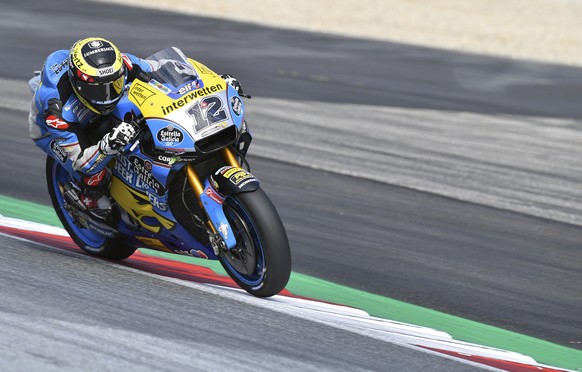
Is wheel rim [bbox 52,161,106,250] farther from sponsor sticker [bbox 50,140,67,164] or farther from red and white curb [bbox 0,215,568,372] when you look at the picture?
sponsor sticker [bbox 50,140,67,164]

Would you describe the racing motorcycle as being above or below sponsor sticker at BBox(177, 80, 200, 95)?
below

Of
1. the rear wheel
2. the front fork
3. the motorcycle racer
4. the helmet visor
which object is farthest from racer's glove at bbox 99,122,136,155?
the rear wheel

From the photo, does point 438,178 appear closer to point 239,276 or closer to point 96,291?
point 239,276

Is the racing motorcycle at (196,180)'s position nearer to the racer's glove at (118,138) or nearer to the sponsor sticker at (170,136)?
the sponsor sticker at (170,136)

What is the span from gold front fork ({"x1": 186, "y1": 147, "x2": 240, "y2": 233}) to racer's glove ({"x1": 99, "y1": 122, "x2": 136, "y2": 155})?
34cm

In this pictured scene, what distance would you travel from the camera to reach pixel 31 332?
13.4ft

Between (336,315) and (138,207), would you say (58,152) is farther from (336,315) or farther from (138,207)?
(336,315)

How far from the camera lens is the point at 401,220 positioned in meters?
9.23

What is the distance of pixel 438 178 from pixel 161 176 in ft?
19.8

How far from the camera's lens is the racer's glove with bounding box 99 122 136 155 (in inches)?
215

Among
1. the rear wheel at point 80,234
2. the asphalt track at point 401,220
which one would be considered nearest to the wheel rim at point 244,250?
the asphalt track at point 401,220

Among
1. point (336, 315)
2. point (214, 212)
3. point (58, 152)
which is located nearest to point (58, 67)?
point (58, 152)

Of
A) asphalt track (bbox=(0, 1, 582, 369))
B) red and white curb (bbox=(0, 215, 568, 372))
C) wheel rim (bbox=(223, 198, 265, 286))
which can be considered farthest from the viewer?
asphalt track (bbox=(0, 1, 582, 369))

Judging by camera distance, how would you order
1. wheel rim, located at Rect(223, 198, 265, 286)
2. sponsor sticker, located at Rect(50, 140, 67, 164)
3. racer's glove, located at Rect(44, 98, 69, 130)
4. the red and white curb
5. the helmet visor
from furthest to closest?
1. sponsor sticker, located at Rect(50, 140, 67, 164)
2. racer's glove, located at Rect(44, 98, 69, 130)
3. the helmet visor
4. wheel rim, located at Rect(223, 198, 265, 286)
5. the red and white curb
